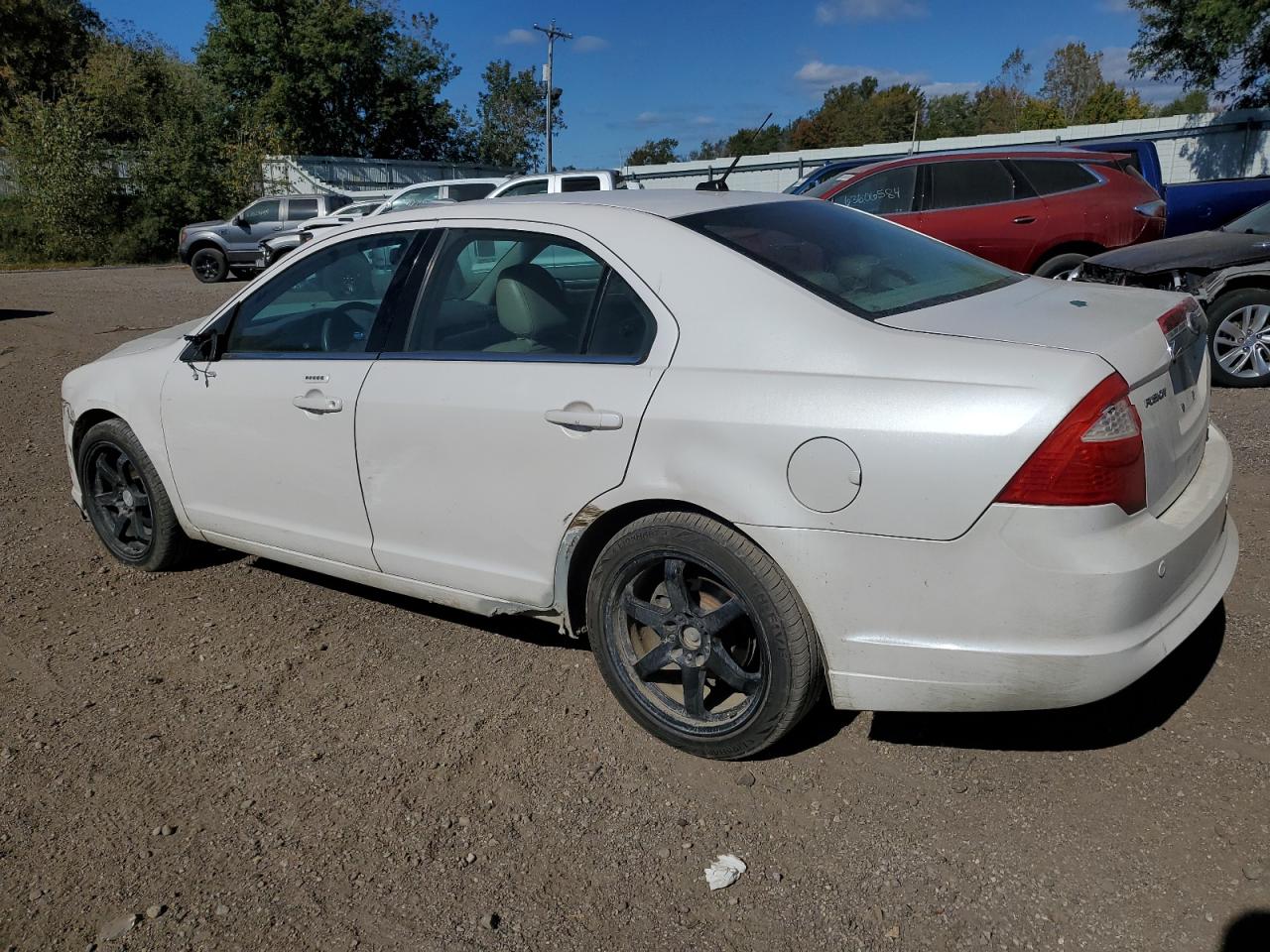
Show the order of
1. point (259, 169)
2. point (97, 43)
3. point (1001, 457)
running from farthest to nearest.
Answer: point (97, 43), point (259, 169), point (1001, 457)

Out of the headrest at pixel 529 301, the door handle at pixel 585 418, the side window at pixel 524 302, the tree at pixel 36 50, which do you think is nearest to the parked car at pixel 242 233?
the side window at pixel 524 302

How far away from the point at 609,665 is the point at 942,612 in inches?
42.8

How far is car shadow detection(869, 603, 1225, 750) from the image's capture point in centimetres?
302

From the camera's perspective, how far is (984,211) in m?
9.70

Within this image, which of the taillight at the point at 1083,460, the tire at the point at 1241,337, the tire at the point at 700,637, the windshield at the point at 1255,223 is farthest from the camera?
the windshield at the point at 1255,223

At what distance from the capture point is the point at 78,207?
3086 centimetres

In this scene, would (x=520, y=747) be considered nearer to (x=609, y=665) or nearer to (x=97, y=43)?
(x=609, y=665)

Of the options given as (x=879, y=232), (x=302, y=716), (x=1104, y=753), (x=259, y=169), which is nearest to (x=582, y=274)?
(x=879, y=232)

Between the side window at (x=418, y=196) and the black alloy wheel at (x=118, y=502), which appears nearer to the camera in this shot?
the black alloy wheel at (x=118, y=502)

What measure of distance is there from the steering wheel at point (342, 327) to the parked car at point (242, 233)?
66.0ft

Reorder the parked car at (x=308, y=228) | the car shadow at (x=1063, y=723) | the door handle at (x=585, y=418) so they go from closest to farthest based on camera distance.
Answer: the door handle at (x=585, y=418) < the car shadow at (x=1063, y=723) < the parked car at (x=308, y=228)

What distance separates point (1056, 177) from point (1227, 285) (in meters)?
2.91

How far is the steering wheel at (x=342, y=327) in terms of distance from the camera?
372 centimetres

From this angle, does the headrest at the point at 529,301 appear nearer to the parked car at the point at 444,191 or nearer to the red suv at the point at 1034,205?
the red suv at the point at 1034,205
